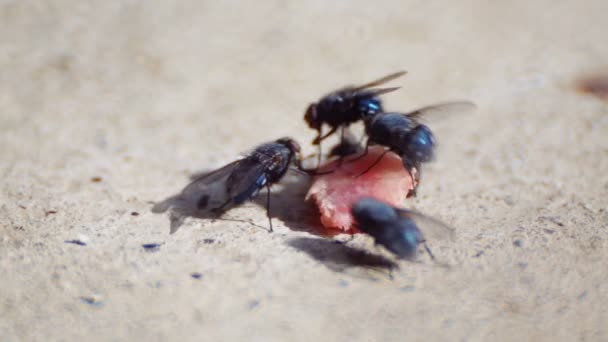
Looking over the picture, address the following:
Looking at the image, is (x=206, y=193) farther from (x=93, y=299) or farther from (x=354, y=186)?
(x=93, y=299)

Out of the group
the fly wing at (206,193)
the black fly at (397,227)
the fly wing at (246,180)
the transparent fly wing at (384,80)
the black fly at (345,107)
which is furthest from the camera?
the black fly at (345,107)

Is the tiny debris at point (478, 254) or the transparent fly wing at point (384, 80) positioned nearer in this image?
the tiny debris at point (478, 254)

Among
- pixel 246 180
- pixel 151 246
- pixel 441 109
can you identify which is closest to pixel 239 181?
pixel 246 180

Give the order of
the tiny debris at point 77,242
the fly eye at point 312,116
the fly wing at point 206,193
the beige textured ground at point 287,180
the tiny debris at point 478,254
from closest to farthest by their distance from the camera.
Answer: the beige textured ground at point 287,180 → the tiny debris at point 478,254 → the tiny debris at point 77,242 → the fly wing at point 206,193 → the fly eye at point 312,116

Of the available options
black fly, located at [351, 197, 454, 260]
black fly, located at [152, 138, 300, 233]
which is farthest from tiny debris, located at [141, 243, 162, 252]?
black fly, located at [351, 197, 454, 260]

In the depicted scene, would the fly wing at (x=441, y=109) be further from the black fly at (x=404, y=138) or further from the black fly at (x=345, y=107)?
the black fly at (x=345, y=107)

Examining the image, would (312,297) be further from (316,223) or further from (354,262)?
(316,223)

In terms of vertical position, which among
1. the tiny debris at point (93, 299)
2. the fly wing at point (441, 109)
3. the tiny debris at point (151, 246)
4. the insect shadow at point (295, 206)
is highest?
the fly wing at point (441, 109)

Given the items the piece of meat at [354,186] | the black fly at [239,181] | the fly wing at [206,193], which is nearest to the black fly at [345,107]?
the piece of meat at [354,186]
